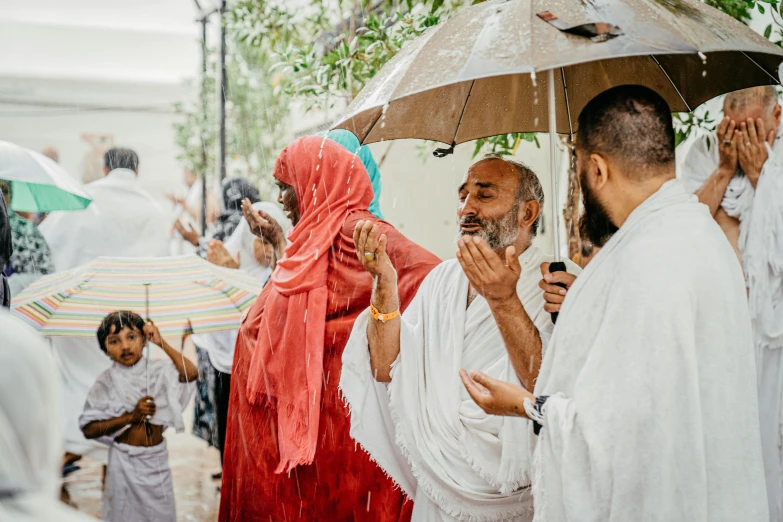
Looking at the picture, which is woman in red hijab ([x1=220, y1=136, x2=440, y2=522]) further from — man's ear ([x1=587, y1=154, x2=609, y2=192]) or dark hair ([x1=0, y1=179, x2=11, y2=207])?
dark hair ([x1=0, y1=179, x2=11, y2=207])

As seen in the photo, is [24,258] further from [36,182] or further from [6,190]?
[36,182]

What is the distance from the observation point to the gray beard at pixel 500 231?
3494mm

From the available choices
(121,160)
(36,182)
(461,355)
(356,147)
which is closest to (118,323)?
(36,182)

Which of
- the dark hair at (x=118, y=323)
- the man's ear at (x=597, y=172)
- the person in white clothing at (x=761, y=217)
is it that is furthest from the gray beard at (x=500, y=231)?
the dark hair at (x=118, y=323)

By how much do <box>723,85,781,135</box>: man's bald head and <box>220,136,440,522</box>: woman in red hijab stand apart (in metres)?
1.83

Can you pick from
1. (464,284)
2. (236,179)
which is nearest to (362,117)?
(464,284)

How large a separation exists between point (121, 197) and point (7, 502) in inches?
244

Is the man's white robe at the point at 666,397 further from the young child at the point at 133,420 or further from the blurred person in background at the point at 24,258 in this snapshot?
the blurred person in background at the point at 24,258

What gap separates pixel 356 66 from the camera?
231 inches

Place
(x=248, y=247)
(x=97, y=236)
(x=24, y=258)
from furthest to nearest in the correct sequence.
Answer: (x=97, y=236) → (x=248, y=247) → (x=24, y=258)

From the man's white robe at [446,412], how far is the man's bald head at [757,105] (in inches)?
69.7

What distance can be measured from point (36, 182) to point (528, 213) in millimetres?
3318

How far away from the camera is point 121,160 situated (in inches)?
300

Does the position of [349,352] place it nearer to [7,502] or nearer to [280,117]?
[7,502]
